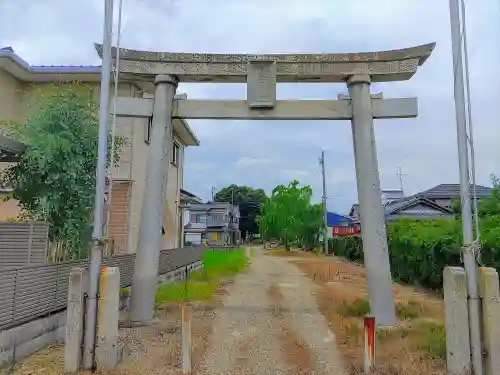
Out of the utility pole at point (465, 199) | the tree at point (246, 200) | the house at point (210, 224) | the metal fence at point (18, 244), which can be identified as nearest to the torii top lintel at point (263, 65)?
the utility pole at point (465, 199)

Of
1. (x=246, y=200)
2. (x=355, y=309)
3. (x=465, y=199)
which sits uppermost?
(x=246, y=200)

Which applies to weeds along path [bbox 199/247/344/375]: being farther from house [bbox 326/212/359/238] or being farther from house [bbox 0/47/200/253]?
house [bbox 326/212/359/238]

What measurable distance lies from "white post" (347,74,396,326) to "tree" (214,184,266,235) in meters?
74.5

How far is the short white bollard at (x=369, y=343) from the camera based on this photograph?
5.74m

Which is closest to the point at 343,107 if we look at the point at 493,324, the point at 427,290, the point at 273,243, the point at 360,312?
the point at 360,312

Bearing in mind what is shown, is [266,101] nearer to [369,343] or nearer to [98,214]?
[98,214]

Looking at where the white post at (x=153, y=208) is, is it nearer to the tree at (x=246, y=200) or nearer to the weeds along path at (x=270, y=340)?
the weeds along path at (x=270, y=340)

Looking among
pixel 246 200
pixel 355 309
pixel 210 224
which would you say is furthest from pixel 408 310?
pixel 246 200

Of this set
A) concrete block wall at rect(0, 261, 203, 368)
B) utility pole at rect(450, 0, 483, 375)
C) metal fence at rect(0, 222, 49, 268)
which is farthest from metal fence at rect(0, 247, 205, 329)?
utility pole at rect(450, 0, 483, 375)

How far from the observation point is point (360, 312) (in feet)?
32.7

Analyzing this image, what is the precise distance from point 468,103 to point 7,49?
1466cm

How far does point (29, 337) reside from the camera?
255 inches

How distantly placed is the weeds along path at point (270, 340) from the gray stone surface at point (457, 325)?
1444 millimetres

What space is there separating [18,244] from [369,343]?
5.84 metres
